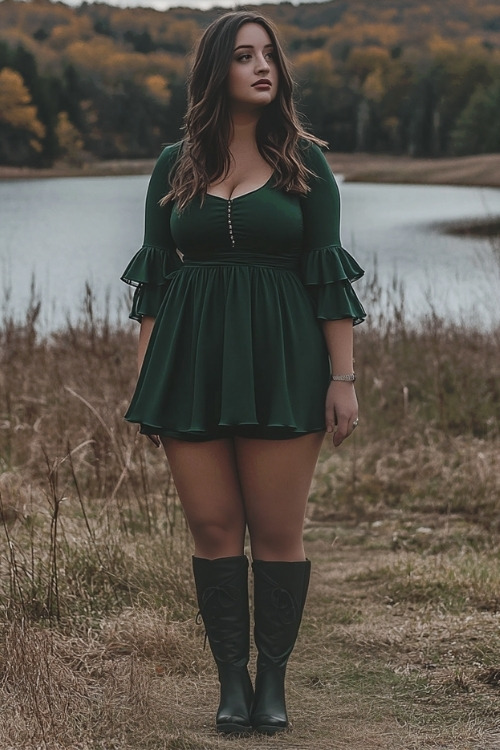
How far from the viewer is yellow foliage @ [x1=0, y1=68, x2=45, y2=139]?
4928cm

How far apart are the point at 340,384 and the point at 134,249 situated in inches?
658

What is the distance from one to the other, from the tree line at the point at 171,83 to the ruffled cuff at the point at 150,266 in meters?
44.8

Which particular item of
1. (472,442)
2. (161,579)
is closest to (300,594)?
(161,579)

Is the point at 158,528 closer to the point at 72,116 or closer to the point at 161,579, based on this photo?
the point at 161,579

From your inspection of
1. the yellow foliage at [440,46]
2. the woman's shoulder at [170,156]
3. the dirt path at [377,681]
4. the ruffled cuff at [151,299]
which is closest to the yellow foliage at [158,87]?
the yellow foliage at [440,46]

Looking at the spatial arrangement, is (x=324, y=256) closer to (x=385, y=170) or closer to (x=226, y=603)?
(x=226, y=603)

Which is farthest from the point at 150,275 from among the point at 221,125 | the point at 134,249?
the point at 134,249

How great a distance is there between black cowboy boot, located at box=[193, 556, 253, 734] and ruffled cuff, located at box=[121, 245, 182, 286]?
0.75 metres

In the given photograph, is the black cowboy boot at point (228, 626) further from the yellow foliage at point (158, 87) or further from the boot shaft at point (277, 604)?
the yellow foliage at point (158, 87)

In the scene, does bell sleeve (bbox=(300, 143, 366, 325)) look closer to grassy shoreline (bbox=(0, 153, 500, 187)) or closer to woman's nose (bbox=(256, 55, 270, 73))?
woman's nose (bbox=(256, 55, 270, 73))

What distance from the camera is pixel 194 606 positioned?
3775mm

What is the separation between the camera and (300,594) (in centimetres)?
284

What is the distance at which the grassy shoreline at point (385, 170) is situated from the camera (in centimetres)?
4528

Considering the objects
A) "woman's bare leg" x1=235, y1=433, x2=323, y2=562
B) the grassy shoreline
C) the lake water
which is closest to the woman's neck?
"woman's bare leg" x1=235, y1=433, x2=323, y2=562
